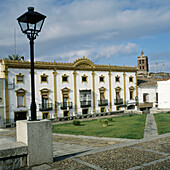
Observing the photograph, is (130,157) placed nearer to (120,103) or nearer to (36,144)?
(36,144)

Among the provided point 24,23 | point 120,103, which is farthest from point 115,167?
point 120,103

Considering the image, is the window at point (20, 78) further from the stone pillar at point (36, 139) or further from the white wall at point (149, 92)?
the white wall at point (149, 92)

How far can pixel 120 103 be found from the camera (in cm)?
3803

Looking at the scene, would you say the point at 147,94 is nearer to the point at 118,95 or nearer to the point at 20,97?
the point at 118,95

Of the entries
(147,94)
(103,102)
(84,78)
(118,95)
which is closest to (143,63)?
(147,94)

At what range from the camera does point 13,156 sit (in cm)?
567

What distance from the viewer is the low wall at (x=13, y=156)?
215 inches

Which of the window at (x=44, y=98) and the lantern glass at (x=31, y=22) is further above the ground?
the lantern glass at (x=31, y=22)

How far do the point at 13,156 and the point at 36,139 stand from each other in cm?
72

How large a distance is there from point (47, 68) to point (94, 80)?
855 centimetres

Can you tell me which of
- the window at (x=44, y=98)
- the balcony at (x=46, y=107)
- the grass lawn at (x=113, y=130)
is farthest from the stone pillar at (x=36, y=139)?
the window at (x=44, y=98)

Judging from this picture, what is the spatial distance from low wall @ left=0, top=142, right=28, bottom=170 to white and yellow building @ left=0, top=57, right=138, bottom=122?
22515 millimetres

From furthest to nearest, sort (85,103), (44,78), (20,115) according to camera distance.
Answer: (85,103) → (44,78) → (20,115)

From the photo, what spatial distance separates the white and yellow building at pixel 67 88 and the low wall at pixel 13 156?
22.5m
